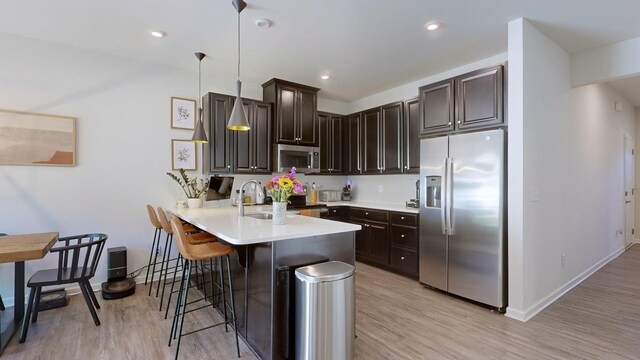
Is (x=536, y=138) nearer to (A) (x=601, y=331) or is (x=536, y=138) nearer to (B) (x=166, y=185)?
(A) (x=601, y=331)

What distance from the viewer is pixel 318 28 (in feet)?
9.71

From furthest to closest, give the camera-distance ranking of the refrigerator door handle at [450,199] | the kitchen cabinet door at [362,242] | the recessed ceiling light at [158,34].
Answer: the kitchen cabinet door at [362,242]
the refrigerator door handle at [450,199]
the recessed ceiling light at [158,34]

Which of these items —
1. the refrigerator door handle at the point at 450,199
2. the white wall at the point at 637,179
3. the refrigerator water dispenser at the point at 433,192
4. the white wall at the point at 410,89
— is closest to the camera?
the refrigerator door handle at the point at 450,199

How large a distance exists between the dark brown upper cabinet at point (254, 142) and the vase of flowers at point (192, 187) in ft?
1.73

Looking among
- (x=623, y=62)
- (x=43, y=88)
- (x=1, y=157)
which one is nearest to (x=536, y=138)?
(x=623, y=62)

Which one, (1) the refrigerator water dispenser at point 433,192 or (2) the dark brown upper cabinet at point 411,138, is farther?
(2) the dark brown upper cabinet at point 411,138

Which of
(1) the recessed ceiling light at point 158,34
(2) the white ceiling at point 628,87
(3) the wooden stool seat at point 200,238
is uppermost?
(1) the recessed ceiling light at point 158,34

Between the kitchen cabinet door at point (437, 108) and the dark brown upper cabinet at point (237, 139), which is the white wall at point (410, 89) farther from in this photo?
the dark brown upper cabinet at point (237, 139)

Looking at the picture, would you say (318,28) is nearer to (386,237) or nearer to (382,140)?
(382,140)

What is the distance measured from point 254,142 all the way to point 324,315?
301 centimetres

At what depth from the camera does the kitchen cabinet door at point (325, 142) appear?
17.1 ft

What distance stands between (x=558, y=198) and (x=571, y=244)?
2.39 ft

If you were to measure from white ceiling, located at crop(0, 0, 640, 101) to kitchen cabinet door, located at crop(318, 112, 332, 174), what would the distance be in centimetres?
134

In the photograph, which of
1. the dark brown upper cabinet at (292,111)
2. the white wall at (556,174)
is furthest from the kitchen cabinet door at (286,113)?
the white wall at (556,174)
